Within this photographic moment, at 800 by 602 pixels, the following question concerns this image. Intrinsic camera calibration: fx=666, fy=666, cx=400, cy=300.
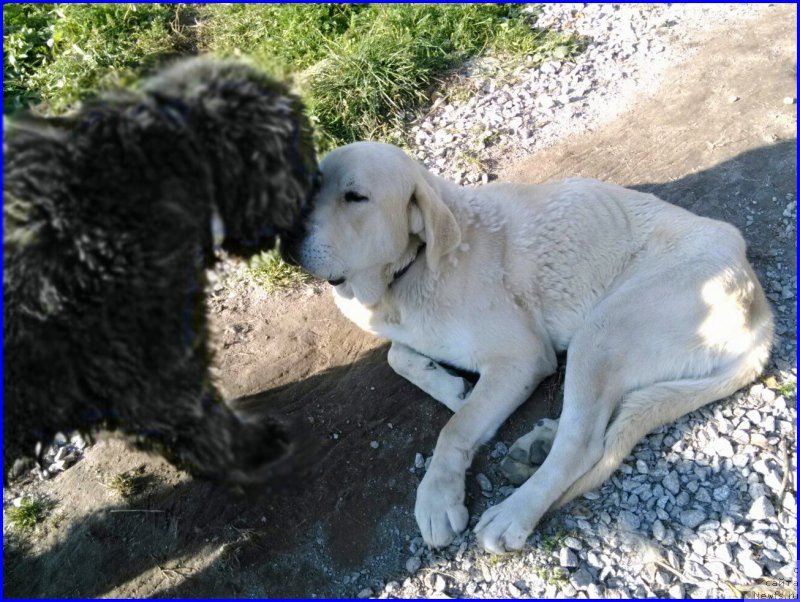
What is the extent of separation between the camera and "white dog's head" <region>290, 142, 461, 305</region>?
336cm

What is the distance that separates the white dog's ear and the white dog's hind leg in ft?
2.14

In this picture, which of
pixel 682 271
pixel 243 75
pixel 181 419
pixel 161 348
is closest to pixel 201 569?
pixel 181 419

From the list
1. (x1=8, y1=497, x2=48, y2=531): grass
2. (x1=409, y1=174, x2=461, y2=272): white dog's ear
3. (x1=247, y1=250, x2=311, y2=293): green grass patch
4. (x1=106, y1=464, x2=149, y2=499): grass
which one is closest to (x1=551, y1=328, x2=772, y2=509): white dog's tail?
(x1=409, y1=174, x2=461, y2=272): white dog's ear

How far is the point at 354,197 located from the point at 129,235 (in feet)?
4.45

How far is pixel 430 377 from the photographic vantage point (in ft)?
13.4

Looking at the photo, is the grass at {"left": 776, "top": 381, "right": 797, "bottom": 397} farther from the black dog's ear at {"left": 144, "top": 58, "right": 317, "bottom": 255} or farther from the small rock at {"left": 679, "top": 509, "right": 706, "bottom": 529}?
the black dog's ear at {"left": 144, "top": 58, "right": 317, "bottom": 255}

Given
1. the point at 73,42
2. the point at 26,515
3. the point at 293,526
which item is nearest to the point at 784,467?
the point at 293,526

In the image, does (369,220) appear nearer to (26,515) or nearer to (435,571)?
(435,571)

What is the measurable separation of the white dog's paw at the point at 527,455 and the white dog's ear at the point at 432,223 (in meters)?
1.09

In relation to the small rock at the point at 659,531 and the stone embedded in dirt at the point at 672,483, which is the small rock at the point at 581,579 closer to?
the small rock at the point at 659,531

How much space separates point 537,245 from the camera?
4.09 m

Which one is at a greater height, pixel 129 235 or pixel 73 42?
pixel 129 235

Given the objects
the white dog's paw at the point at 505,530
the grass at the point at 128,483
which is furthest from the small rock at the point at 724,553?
the grass at the point at 128,483

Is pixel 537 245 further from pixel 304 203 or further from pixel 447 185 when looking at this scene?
pixel 304 203
